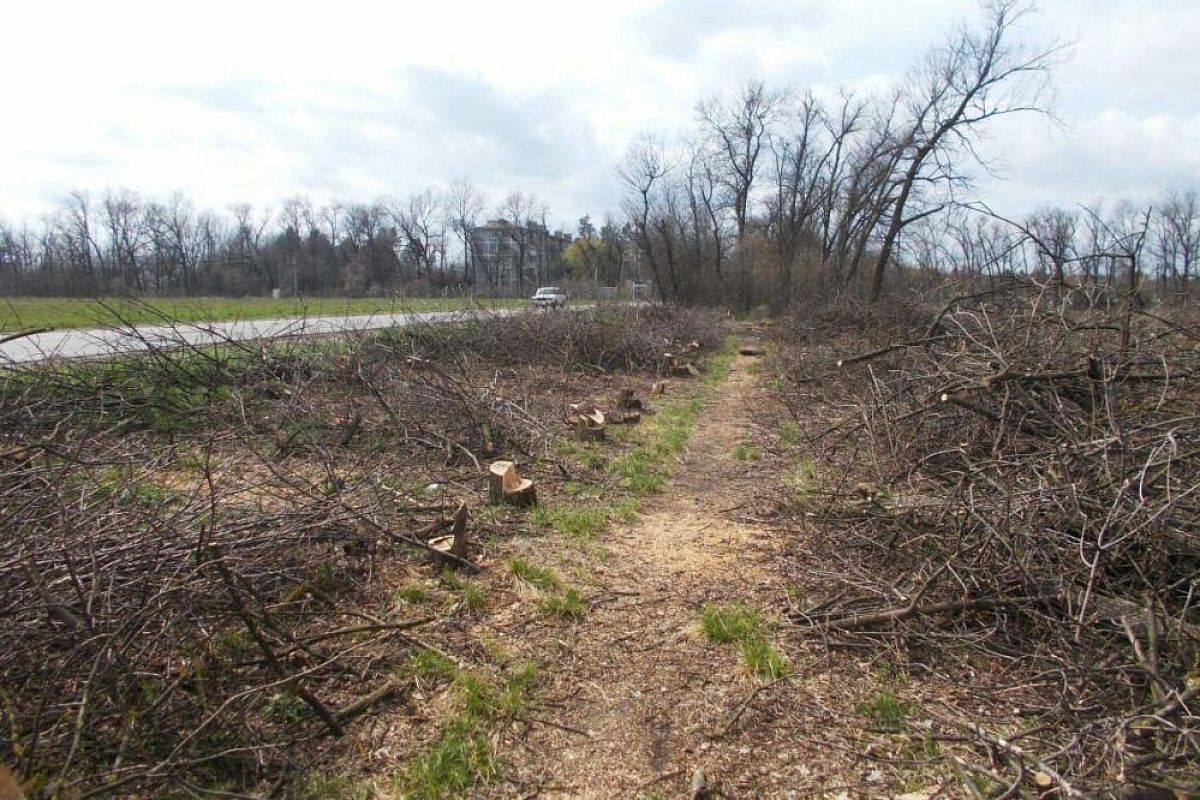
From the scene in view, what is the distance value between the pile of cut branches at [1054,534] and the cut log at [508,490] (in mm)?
2137

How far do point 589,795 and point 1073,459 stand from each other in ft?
10.1

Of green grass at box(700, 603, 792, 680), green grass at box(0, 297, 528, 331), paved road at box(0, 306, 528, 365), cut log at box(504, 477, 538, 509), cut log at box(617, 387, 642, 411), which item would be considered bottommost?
green grass at box(700, 603, 792, 680)

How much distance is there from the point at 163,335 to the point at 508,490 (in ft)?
17.5

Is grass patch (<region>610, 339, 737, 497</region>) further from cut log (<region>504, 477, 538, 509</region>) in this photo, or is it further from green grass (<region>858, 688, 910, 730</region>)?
green grass (<region>858, 688, 910, 730</region>)

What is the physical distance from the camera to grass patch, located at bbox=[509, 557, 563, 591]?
402 cm

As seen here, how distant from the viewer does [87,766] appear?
2234mm

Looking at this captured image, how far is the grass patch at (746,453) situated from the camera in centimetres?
722

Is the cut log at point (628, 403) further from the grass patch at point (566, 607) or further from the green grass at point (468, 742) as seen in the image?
the green grass at point (468, 742)

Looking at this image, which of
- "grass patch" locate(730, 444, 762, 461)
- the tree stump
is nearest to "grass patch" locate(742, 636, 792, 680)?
the tree stump

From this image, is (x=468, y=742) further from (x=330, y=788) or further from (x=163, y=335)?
(x=163, y=335)

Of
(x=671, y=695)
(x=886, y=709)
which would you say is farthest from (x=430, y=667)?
(x=886, y=709)

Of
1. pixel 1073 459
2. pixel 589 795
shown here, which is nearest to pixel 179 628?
pixel 589 795

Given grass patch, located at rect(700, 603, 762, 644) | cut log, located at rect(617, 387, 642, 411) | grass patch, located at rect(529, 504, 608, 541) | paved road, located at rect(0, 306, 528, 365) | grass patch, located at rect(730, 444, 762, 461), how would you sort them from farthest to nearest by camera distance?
cut log, located at rect(617, 387, 642, 411), paved road, located at rect(0, 306, 528, 365), grass patch, located at rect(730, 444, 762, 461), grass patch, located at rect(529, 504, 608, 541), grass patch, located at rect(700, 603, 762, 644)

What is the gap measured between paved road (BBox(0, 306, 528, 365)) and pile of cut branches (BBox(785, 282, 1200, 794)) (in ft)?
21.5
